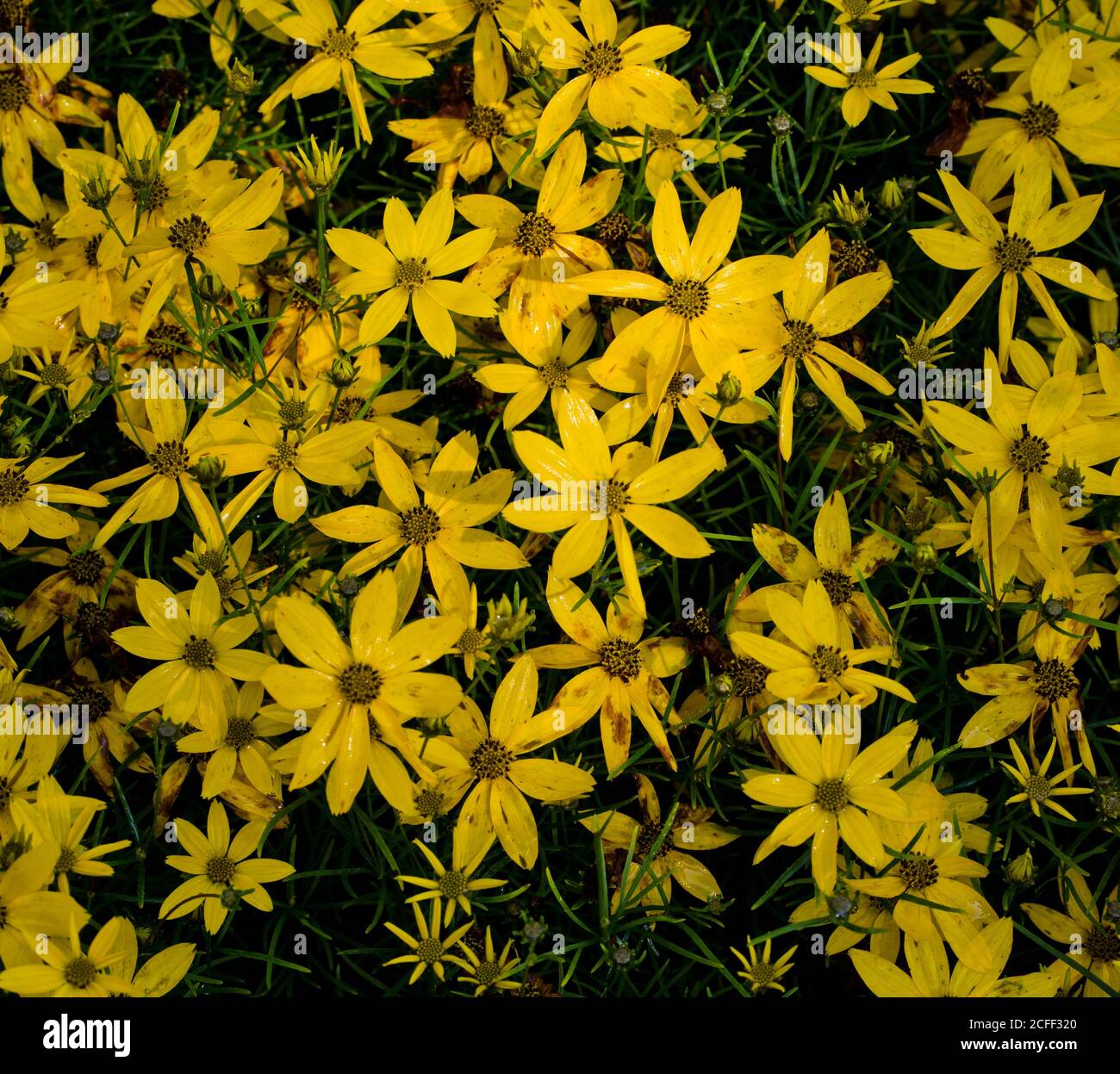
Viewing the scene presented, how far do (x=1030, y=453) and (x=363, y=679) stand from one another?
76 centimetres

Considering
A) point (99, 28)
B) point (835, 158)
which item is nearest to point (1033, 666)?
point (835, 158)

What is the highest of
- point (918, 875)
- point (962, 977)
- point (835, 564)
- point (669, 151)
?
point (669, 151)

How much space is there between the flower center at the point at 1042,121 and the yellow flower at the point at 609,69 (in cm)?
45

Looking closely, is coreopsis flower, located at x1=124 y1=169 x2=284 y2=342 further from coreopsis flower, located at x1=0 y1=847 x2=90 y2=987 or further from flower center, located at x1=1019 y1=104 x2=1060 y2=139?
flower center, located at x1=1019 y1=104 x2=1060 y2=139

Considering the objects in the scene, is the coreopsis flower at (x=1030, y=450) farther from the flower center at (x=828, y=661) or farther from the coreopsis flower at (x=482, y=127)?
the coreopsis flower at (x=482, y=127)

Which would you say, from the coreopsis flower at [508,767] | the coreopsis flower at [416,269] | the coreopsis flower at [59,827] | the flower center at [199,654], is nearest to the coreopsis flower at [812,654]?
the coreopsis flower at [508,767]

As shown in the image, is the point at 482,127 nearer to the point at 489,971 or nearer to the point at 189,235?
the point at 189,235

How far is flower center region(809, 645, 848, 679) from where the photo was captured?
1160mm

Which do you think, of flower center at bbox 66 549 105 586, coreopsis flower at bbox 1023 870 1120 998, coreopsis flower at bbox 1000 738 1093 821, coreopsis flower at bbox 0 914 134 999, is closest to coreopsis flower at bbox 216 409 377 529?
flower center at bbox 66 549 105 586

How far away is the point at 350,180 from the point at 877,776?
1.01 meters

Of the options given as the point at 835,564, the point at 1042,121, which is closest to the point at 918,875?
the point at 835,564

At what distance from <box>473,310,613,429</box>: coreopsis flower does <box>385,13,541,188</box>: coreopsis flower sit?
239 mm

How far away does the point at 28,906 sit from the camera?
1058 mm

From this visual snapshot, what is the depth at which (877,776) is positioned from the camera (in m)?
1.16
